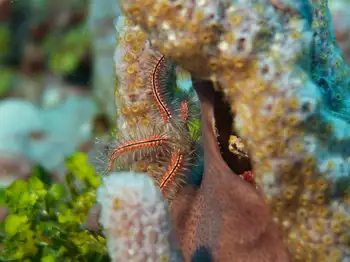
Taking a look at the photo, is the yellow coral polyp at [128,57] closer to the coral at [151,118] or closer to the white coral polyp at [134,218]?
the coral at [151,118]

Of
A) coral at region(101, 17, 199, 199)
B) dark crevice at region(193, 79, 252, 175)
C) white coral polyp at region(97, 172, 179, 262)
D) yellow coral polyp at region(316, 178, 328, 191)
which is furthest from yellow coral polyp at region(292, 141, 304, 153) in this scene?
coral at region(101, 17, 199, 199)

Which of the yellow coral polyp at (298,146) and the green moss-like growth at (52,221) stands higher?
the yellow coral polyp at (298,146)

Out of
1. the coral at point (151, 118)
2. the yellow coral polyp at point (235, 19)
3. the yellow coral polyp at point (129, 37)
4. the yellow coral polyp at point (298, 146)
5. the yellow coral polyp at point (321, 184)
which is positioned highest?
the yellow coral polyp at point (235, 19)

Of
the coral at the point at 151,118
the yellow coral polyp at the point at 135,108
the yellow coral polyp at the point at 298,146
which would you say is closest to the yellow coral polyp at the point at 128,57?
the coral at the point at 151,118

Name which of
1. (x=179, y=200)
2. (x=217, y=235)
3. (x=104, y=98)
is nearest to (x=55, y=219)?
(x=179, y=200)

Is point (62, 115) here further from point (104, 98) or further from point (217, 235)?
point (217, 235)

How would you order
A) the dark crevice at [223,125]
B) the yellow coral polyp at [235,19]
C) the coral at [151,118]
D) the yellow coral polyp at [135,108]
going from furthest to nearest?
the yellow coral polyp at [135,108]
the coral at [151,118]
the dark crevice at [223,125]
the yellow coral polyp at [235,19]
